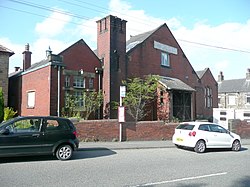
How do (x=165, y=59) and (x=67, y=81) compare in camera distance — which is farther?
(x=165, y=59)

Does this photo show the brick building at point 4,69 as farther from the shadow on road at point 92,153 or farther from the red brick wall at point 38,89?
the shadow on road at point 92,153

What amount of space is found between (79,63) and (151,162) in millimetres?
12187

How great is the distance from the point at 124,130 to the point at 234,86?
141 ft

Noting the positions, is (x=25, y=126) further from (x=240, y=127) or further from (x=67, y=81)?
(x=240, y=127)

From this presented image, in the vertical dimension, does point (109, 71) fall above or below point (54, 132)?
above

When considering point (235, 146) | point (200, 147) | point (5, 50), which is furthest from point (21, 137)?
point (5, 50)

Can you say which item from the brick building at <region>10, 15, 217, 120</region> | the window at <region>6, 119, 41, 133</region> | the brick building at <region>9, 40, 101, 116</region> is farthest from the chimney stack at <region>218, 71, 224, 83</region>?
the window at <region>6, 119, 41, 133</region>

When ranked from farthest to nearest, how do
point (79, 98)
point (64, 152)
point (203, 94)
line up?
point (203, 94) < point (79, 98) < point (64, 152)

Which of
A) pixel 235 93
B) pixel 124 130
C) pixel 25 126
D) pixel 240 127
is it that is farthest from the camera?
pixel 235 93

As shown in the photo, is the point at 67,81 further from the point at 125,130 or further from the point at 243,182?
the point at 243,182

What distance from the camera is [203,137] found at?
1280 cm

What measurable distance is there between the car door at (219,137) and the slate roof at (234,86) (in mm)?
40340

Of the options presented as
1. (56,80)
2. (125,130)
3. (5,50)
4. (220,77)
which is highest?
(220,77)

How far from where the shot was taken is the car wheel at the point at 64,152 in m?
9.67
